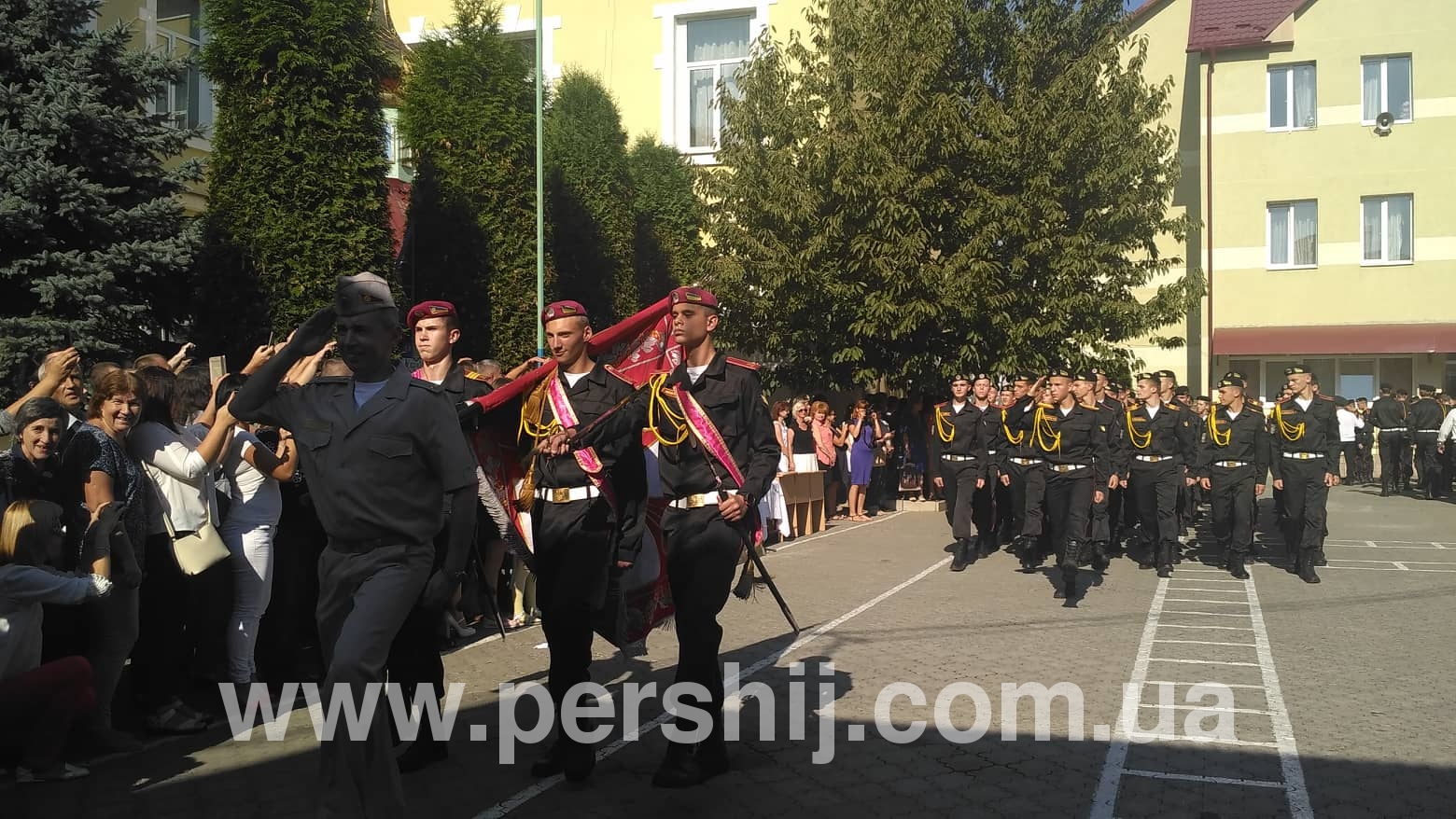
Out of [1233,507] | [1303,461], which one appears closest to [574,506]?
[1233,507]

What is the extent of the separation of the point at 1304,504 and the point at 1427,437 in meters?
13.3

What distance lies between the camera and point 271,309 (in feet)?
44.1

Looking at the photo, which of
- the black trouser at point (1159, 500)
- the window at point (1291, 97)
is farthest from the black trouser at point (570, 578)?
the window at point (1291, 97)

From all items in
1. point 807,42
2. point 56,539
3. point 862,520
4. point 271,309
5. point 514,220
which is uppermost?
point 807,42

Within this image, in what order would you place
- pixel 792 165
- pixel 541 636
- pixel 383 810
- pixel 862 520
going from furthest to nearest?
1. pixel 792 165
2. pixel 862 520
3. pixel 541 636
4. pixel 383 810

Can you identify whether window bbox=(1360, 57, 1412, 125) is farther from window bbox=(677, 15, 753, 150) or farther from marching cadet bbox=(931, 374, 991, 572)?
marching cadet bbox=(931, 374, 991, 572)

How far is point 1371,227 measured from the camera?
106ft

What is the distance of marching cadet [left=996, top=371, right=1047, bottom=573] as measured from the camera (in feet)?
40.5

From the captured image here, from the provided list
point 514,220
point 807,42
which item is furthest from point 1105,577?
point 807,42

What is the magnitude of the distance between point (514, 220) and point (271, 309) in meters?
6.14

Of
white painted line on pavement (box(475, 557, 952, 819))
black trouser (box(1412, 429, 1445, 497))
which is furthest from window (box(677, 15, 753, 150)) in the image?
white painted line on pavement (box(475, 557, 952, 819))

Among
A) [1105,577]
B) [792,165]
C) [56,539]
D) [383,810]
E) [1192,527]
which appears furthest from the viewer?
[792,165]

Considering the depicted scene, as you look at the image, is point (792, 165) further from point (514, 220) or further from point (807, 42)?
point (807, 42)

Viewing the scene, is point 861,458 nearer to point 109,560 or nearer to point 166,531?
point 166,531
